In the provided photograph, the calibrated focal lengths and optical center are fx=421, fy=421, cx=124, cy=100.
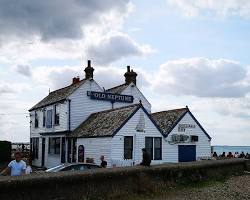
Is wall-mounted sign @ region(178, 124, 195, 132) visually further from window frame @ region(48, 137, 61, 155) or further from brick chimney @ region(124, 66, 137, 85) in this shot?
window frame @ region(48, 137, 61, 155)

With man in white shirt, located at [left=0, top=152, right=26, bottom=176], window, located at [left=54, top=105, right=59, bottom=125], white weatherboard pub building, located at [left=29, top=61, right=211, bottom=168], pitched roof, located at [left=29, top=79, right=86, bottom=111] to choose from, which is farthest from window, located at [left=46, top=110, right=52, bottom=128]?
man in white shirt, located at [left=0, top=152, right=26, bottom=176]

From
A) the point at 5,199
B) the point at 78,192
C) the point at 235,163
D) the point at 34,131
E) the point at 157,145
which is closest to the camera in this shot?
the point at 5,199

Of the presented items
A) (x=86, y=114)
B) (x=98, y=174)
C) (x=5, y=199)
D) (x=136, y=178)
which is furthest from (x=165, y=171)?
(x=86, y=114)

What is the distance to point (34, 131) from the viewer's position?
1639 inches

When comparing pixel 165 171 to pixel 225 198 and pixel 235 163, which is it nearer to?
pixel 225 198

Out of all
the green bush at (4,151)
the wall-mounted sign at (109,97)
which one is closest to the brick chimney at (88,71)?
the wall-mounted sign at (109,97)

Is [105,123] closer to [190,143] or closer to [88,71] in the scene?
[190,143]

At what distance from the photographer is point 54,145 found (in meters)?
36.2

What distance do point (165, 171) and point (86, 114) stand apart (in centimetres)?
1824

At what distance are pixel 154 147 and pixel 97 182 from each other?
50.4ft

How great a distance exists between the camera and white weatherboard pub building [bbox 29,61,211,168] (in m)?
28.0

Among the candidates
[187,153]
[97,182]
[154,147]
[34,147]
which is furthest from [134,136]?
[34,147]

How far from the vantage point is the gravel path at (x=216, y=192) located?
1549 centimetres

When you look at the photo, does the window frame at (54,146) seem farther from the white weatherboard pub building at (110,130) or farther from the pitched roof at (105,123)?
the pitched roof at (105,123)
